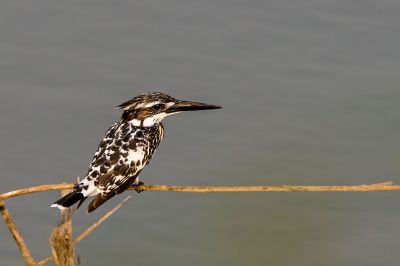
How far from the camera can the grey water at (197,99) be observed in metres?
7.14

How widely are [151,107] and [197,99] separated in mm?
2012

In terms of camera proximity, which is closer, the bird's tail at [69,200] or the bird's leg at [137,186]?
the bird's tail at [69,200]

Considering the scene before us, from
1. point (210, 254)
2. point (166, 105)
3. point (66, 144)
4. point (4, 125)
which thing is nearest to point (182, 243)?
point (210, 254)

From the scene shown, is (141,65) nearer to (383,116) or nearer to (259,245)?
(383,116)

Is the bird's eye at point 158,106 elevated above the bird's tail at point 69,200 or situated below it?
above

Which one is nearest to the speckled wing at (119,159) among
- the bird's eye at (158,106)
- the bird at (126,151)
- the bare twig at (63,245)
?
the bird at (126,151)

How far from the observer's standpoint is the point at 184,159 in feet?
26.2

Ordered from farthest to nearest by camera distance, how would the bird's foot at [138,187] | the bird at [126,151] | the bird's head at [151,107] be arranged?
1. the bird's head at [151,107]
2. the bird's foot at [138,187]
3. the bird at [126,151]

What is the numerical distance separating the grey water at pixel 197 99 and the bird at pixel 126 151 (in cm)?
61

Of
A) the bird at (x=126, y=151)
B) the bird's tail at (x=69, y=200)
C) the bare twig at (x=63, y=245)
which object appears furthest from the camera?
the bird at (x=126, y=151)

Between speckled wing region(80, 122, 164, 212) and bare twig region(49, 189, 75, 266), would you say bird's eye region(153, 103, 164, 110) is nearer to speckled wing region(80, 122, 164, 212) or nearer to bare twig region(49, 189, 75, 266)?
speckled wing region(80, 122, 164, 212)

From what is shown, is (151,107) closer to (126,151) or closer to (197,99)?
(126,151)

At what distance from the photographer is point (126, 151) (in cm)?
631

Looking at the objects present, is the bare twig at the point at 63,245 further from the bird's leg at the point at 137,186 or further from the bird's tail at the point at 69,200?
the bird's leg at the point at 137,186
